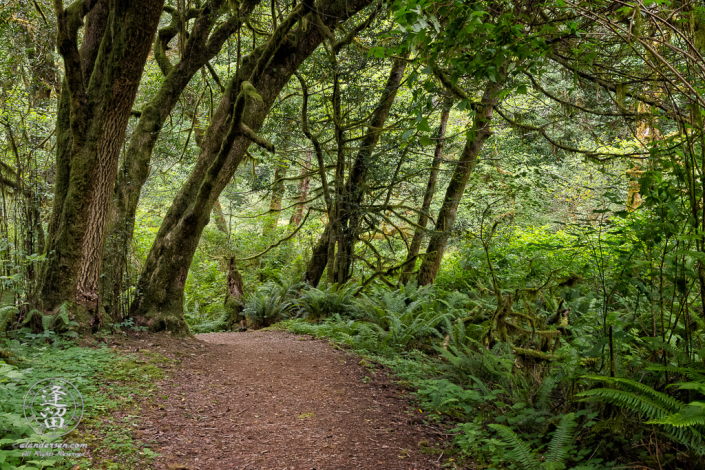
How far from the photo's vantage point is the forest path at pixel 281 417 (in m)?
3.13

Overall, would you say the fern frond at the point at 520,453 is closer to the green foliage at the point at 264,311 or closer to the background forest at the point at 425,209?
the background forest at the point at 425,209

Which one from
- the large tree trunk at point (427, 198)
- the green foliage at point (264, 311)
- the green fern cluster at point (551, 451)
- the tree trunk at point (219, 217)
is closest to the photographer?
the green fern cluster at point (551, 451)

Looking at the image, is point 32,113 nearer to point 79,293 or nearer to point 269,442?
point 79,293

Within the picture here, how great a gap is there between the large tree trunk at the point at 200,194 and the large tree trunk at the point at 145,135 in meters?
0.44

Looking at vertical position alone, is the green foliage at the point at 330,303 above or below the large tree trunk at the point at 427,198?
below

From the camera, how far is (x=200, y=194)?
606 cm

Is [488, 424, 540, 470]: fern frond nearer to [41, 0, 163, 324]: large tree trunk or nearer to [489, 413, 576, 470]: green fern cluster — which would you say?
[489, 413, 576, 470]: green fern cluster

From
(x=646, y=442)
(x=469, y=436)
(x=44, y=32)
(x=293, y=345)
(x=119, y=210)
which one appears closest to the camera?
(x=646, y=442)

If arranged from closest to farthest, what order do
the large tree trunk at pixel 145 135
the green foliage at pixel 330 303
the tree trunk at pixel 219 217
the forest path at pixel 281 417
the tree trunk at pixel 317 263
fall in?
the forest path at pixel 281 417, the large tree trunk at pixel 145 135, the green foliage at pixel 330 303, the tree trunk at pixel 317 263, the tree trunk at pixel 219 217

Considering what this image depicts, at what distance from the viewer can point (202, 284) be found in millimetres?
13562

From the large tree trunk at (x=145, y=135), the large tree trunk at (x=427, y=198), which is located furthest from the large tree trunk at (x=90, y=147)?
the large tree trunk at (x=427, y=198)

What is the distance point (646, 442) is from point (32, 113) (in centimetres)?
980

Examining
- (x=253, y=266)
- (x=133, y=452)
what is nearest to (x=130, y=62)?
(x=133, y=452)

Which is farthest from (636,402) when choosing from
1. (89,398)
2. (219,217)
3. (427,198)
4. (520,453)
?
(219,217)
